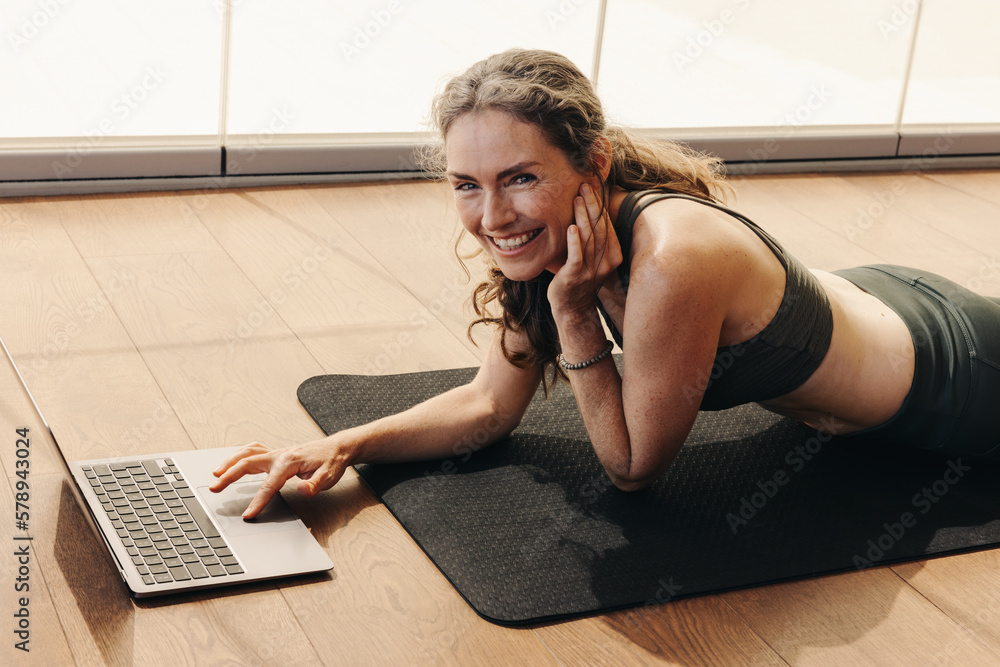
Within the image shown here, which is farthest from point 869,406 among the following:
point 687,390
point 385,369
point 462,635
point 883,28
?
point 883,28

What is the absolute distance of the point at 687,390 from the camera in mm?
1639

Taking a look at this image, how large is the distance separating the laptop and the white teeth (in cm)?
53

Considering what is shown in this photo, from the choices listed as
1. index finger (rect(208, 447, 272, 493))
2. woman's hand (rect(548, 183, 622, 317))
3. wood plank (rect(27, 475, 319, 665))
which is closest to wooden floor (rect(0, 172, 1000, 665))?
wood plank (rect(27, 475, 319, 665))

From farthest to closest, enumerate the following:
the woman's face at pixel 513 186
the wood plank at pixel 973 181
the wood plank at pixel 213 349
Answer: the wood plank at pixel 973 181
the wood plank at pixel 213 349
the woman's face at pixel 513 186

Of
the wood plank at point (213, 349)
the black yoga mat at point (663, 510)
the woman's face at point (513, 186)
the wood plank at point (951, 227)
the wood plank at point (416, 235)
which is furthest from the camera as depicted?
the wood plank at point (951, 227)

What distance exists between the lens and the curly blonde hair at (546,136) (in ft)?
5.07

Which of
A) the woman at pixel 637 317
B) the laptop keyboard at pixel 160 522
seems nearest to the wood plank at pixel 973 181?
the woman at pixel 637 317

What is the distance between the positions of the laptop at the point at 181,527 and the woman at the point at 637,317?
0.05 meters

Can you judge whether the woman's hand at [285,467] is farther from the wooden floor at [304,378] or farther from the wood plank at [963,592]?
the wood plank at [963,592]

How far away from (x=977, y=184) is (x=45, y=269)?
3.09 meters

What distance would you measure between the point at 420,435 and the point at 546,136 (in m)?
0.59

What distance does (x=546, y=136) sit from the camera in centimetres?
A: 155

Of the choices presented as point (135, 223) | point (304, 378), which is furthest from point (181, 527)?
point (135, 223)

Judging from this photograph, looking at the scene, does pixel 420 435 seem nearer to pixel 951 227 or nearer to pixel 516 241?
pixel 516 241
